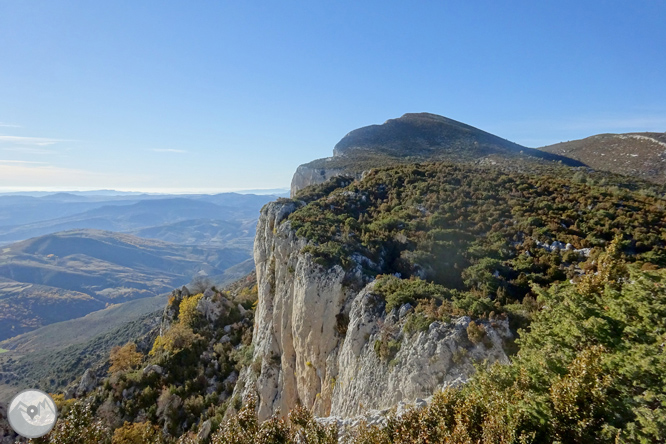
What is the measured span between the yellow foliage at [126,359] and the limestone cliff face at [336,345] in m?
18.3

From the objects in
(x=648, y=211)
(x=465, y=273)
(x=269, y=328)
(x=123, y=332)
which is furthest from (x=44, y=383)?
(x=648, y=211)

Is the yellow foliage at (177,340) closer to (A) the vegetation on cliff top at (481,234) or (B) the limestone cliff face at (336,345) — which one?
(B) the limestone cliff face at (336,345)

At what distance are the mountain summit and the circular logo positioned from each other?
4291cm

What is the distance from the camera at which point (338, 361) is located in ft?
57.6

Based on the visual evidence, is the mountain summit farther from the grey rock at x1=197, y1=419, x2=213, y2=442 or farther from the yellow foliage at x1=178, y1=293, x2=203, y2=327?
the grey rock at x1=197, y1=419, x2=213, y2=442

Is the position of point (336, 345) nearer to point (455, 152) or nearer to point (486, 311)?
point (486, 311)

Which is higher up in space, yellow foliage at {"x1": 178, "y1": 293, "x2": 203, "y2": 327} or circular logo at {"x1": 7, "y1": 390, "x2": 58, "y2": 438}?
circular logo at {"x1": 7, "y1": 390, "x2": 58, "y2": 438}

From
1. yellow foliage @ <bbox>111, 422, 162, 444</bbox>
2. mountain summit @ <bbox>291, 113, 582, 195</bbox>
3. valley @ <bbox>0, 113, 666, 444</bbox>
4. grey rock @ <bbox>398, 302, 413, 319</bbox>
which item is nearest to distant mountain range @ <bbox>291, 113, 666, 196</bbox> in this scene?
mountain summit @ <bbox>291, 113, 582, 195</bbox>

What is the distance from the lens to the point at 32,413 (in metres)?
13.5

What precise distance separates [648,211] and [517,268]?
12.4 meters

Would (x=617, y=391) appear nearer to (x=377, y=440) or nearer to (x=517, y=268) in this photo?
(x=377, y=440)

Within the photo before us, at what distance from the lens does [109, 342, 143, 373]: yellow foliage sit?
36.5 metres

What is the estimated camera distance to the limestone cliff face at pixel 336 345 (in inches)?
490

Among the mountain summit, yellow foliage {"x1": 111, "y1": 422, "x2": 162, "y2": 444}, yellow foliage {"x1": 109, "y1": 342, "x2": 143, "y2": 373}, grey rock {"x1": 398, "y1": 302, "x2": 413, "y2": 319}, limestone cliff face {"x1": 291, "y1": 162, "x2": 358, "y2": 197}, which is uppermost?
the mountain summit
